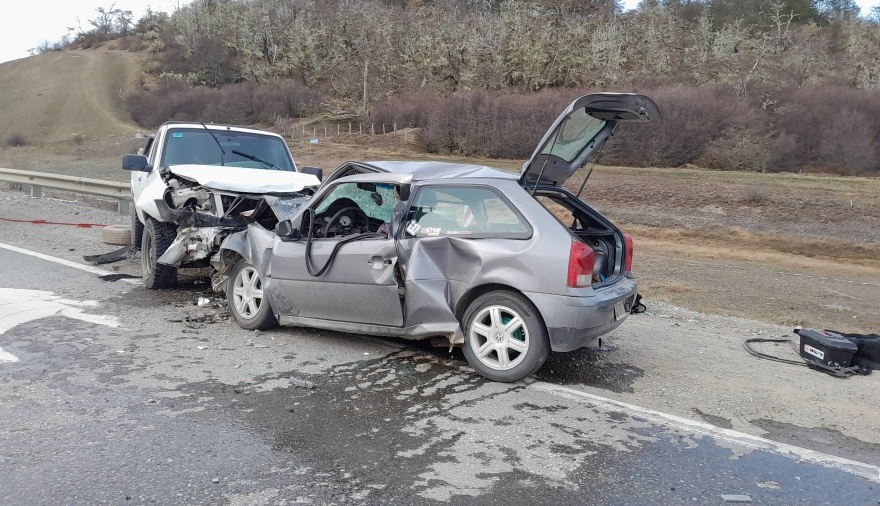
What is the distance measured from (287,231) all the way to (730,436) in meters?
3.91

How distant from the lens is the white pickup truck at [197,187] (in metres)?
8.05

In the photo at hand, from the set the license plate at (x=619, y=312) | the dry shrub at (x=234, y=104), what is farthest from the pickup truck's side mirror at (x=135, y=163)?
the dry shrub at (x=234, y=104)

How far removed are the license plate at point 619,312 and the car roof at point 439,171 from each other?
128 centimetres

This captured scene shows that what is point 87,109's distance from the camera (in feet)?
218

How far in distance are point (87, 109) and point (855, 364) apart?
70856 mm

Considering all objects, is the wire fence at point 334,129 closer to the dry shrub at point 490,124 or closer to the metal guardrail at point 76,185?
the dry shrub at point 490,124

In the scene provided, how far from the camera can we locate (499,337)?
555 cm

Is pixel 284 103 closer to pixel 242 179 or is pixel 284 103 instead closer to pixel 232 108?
pixel 232 108

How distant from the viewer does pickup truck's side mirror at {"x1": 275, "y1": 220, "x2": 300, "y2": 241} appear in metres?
6.54

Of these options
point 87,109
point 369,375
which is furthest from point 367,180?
point 87,109

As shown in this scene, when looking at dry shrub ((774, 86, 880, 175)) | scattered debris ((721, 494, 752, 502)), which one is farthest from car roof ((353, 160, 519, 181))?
dry shrub ((774, 86, 880, 175))

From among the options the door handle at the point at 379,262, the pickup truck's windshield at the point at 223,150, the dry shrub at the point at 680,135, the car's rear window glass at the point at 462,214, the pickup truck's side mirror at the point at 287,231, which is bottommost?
the door handle at the point at 379,262

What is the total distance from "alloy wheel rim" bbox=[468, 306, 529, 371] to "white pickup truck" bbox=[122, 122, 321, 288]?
11.0 feet

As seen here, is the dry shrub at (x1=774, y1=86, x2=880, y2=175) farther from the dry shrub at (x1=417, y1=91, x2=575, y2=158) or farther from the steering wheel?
the steering wheel
